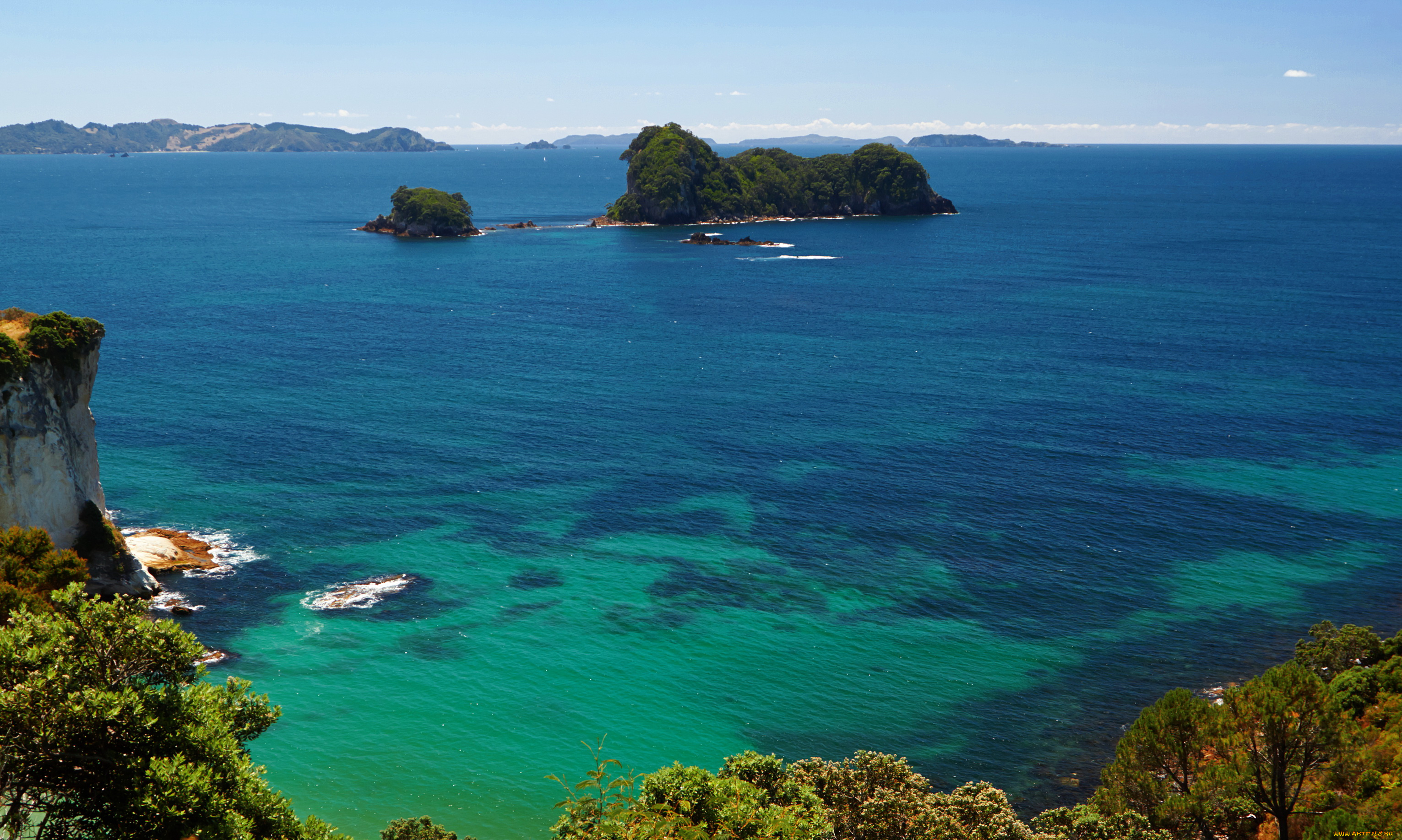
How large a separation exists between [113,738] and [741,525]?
5460 centimetres

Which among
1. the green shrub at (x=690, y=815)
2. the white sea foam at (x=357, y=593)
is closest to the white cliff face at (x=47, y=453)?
the white sea foam at (x=357, y=593)

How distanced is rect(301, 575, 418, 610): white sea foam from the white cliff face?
15.9 m

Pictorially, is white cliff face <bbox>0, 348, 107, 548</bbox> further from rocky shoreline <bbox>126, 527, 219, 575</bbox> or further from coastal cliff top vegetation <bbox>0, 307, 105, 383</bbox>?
rocky shoreline <bbox>126, 527, 219, 575</bbox>

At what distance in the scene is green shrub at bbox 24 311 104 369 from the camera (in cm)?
6100

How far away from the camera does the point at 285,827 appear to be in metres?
27.7

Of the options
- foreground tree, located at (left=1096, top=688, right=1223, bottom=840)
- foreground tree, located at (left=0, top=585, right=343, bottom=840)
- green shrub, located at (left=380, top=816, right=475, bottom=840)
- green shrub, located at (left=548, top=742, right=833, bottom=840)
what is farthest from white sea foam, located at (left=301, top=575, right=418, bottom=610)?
foreground tree, located at (left=1096, top=688, right=1223, bottom=840)

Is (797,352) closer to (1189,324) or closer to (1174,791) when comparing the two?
(1189,324)

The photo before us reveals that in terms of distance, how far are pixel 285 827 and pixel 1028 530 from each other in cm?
6034

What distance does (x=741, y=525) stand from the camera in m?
76.0

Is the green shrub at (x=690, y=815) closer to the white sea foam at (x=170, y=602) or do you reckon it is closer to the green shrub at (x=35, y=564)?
the green shrub at (x=35, y=564)

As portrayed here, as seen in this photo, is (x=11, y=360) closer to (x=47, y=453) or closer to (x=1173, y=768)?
(x=47, y=453)

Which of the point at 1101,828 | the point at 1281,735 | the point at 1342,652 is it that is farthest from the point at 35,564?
the point at 1342,652

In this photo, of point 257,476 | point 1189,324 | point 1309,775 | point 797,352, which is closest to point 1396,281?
point 1189,324

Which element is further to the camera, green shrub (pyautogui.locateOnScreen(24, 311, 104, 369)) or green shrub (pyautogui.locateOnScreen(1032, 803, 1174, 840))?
green shrub (pyautogui.locateOnScreen(24, 311, 104, 369))
